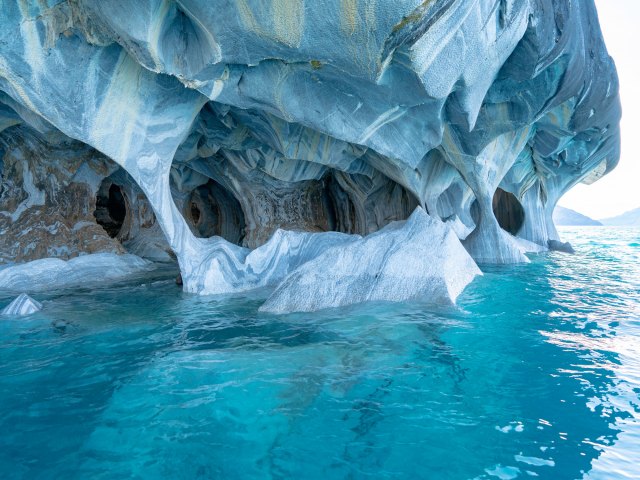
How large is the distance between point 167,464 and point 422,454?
151cm

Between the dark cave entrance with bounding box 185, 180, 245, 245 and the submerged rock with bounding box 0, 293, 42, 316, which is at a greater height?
the dark cave entrance with bounding box 185, 180, 245, 245

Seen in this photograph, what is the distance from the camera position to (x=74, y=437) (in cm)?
278

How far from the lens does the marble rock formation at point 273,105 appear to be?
5.71 meters

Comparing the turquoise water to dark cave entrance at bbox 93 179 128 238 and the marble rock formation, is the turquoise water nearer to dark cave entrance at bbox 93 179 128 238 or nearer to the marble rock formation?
the marble rock formation

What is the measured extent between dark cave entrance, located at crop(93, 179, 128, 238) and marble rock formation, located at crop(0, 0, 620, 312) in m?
2.34

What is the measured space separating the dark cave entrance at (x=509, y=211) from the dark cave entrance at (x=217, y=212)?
1158 cm

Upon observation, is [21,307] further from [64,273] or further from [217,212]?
[217,212]

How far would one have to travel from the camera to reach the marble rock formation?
5715 millimetres

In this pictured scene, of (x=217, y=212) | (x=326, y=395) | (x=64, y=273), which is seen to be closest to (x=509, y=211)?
(x=217, y=212)

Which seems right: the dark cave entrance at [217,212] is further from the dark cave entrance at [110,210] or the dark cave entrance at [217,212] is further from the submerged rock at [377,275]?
the submerged rock at [377,275]

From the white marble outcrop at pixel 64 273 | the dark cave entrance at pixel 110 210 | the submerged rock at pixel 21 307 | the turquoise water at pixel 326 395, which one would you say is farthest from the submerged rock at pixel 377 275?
the dark cave entrance at pixel 110 210

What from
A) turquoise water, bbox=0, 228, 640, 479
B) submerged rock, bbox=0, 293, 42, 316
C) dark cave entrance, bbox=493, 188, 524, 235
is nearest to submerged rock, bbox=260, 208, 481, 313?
turquoise water, bbox=0, 228, 640, 479

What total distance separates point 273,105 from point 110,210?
625 inches

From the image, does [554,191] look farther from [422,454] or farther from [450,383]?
[422,454]
